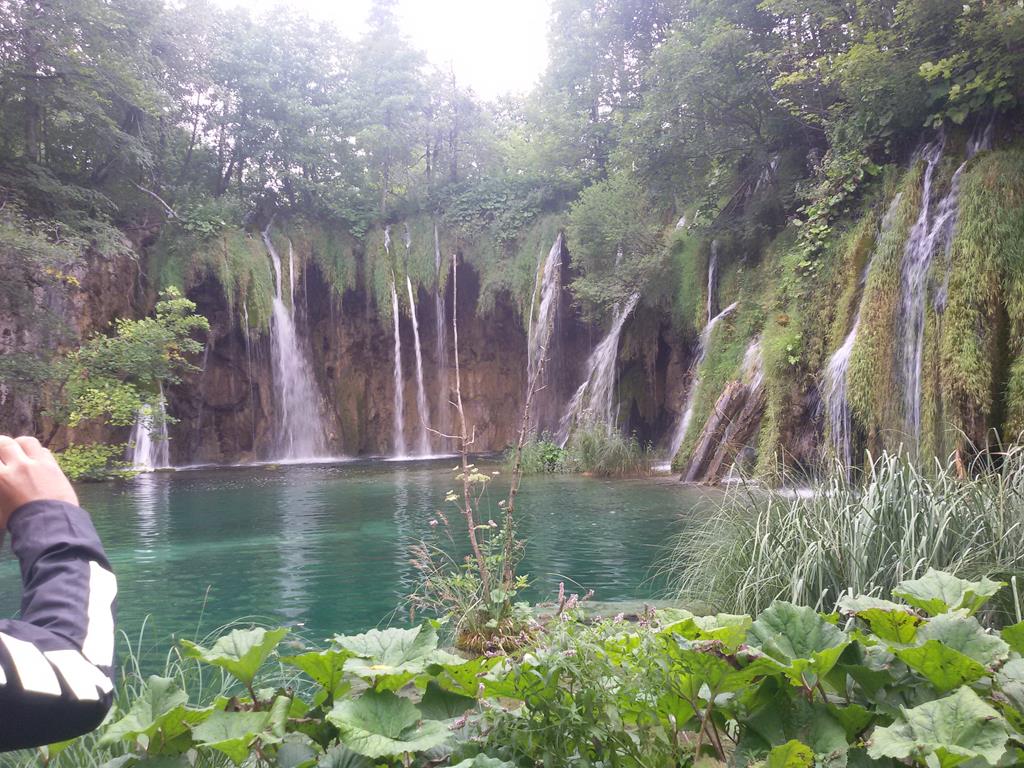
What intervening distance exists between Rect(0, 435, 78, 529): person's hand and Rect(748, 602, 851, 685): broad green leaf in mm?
1355

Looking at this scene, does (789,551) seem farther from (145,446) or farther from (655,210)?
(145,446)

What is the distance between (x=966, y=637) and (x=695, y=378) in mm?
13059

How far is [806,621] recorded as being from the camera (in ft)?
5.72

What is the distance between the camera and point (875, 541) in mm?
3658

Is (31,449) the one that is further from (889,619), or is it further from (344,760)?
(889,619)

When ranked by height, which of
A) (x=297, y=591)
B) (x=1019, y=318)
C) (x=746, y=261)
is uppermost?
(x=746, y=261)

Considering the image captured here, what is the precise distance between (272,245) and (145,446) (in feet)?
21.4

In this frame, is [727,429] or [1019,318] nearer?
[1019,318]

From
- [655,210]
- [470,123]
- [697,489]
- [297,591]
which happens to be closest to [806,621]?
[297,591]

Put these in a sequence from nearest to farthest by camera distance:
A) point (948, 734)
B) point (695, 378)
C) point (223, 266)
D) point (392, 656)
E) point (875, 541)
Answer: point (948, 734) < point (392, 656) < point (875, 541) < point (695, 378) < point (223, 266)

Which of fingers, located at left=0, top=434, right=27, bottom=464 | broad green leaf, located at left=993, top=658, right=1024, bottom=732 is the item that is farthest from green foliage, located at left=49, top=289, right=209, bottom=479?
broad green leaf, located at left=993, top=658, right=1024, bottom=732

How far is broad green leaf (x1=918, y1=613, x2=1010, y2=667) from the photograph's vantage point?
159cm

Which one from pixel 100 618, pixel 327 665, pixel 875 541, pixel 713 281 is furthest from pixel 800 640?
pixel 713 281

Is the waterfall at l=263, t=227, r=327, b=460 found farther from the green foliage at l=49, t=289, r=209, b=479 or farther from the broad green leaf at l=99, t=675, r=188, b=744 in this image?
the broad green leaf at l=99, t=675, r=188, b=744
